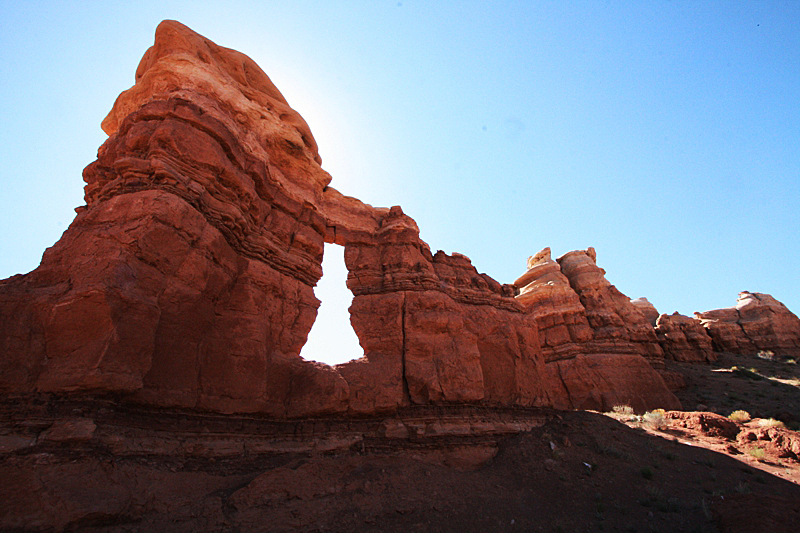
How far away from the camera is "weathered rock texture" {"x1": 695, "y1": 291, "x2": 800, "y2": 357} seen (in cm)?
3344

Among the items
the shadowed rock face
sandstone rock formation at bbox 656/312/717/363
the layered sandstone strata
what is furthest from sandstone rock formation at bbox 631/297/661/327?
the shadowed rock face

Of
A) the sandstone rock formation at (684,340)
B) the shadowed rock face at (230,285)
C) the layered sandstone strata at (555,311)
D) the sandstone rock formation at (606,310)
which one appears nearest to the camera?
the shadowed rock face at (230,285)

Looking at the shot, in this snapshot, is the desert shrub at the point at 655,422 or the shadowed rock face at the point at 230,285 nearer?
the shadowed rock face at the point at 230,285

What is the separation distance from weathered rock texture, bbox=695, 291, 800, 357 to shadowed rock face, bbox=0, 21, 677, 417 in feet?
102

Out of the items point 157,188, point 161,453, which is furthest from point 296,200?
point 161,453

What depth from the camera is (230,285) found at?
916cm

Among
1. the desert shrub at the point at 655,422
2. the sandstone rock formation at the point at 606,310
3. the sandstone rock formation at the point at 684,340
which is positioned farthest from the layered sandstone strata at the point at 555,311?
the sandstone rock formation at the point at 684,340

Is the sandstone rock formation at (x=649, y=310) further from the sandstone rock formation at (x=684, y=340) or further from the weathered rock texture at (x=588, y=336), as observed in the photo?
the weathered rock texture at (x=588, y=336)

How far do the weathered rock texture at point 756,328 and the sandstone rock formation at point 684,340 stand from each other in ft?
8.69

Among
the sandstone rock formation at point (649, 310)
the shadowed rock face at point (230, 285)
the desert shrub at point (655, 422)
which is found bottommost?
the desert shrub at point (655, 422)

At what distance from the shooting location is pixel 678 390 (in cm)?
2472

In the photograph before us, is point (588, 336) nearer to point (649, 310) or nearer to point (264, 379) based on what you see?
point (264, 379)

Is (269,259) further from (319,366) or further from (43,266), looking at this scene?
(43,266)

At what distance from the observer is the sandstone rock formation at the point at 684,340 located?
1252 inches
